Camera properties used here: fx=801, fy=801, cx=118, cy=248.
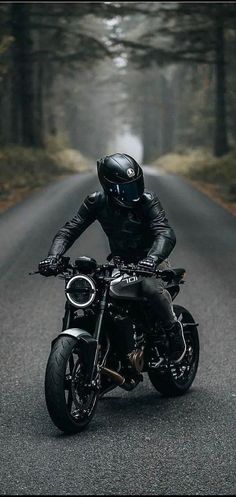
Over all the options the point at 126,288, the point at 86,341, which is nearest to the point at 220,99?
the point at 126,288

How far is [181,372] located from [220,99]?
30.1 meters

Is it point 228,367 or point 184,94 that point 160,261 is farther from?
point 184,94

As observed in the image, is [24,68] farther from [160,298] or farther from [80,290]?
[80,290]

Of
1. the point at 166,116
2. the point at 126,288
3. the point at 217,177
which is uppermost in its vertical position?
the point at 126,288

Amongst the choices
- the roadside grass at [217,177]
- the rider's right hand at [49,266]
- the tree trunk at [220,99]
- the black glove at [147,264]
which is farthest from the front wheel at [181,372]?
the tree trunk at [220,99]

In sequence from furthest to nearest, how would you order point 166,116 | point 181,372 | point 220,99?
point 166,116
point 220,99
point 181,372

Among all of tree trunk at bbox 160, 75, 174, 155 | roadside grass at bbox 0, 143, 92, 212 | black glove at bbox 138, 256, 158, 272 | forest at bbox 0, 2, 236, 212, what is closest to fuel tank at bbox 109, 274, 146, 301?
black glove at bbox 138, 256, 158, 272

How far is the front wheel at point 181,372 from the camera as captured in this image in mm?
6469

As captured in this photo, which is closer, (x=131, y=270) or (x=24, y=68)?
(x=131, y=270)

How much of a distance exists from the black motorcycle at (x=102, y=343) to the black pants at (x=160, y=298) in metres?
0.06

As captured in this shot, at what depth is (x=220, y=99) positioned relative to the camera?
35531mm

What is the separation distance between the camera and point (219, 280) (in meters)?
11.8

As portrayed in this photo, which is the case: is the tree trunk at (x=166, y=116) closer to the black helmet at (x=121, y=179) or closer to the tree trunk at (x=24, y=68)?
the tree trunk at (x=24, y=68)

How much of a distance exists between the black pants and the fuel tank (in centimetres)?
5
